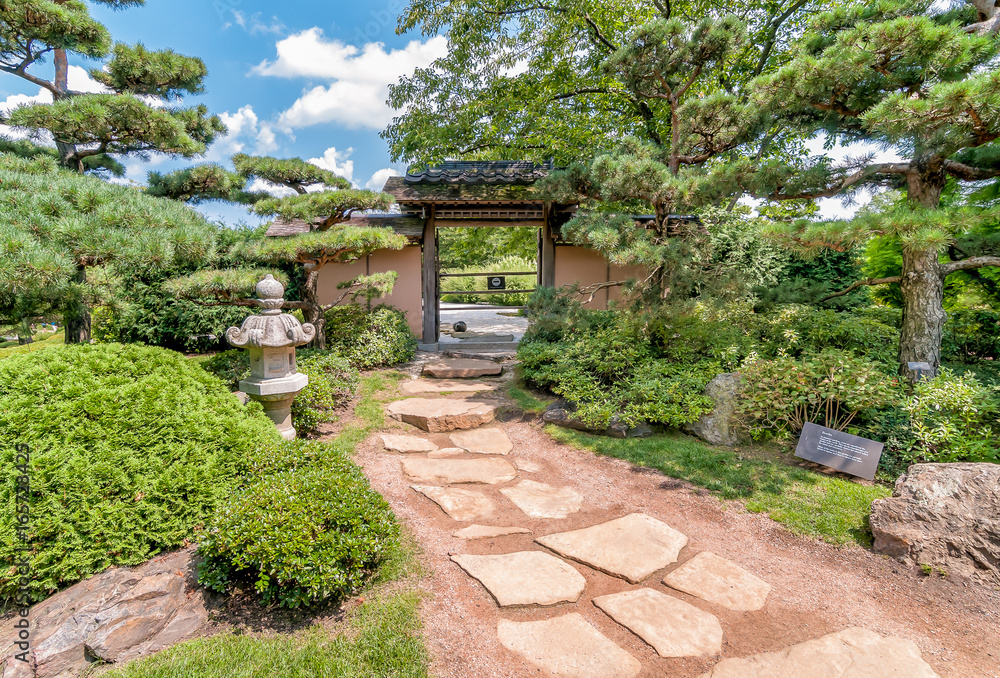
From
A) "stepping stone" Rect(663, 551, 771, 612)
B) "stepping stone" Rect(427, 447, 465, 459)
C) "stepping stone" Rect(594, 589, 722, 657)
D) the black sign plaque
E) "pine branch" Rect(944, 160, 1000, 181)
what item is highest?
"pine branch" Rect(944, 160, 1000, 181)

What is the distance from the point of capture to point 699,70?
6.08 metres

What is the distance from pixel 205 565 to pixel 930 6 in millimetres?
7413

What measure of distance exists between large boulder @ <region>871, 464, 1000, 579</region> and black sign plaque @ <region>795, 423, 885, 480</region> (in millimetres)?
702

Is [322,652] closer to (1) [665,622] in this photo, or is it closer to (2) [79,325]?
(1) [665,622]

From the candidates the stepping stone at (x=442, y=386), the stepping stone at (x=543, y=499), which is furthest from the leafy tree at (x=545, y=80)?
the stepping stone at (x=543, y=499)

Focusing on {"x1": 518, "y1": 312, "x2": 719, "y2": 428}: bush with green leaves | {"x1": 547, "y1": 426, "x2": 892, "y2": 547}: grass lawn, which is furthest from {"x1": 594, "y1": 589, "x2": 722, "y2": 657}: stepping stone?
{"x1": 518, "y1": 312, "x2": 719, "y2": 428}: bush with green leaves

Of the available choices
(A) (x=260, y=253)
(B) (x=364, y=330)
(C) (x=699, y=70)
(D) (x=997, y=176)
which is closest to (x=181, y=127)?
(A) (x=260, y=253)

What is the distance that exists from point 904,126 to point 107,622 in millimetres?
5779

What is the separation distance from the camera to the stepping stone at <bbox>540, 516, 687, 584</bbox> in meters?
2.80

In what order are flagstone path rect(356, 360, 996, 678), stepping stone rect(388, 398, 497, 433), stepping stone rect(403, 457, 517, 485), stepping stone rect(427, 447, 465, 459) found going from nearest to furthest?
flagstone path rect(356, 360, 996, 678)
stepping stone rect(403, 457, 517, 485)
stepping stone rect(427, 447, 465, 459)
stepping stone rect(388, 398, 497, 433)

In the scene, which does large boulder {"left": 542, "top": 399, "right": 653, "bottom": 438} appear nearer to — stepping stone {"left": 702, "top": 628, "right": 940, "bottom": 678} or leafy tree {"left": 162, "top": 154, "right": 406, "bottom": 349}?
stepping stone {"left": 702, "top": 628, "right": 940, "bottom": 678}

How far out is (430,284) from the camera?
29.4ft

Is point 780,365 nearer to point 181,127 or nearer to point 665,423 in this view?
point 665,423

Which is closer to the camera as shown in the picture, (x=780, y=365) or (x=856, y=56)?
(x=856, y=56)
